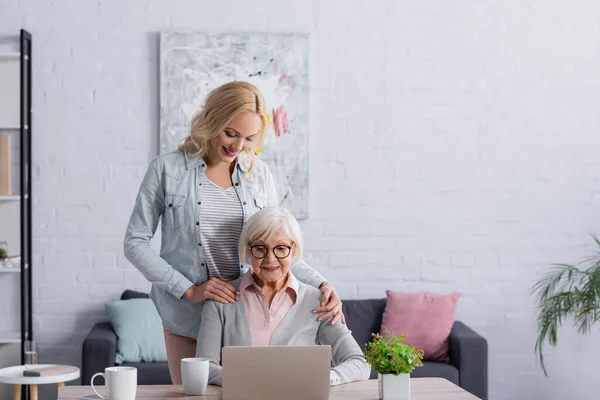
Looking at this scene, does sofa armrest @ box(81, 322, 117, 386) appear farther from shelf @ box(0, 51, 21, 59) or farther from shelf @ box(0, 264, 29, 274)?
shelf @ box(0, 51, 21, 59)

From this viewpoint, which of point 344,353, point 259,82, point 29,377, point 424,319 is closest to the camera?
point 344,353

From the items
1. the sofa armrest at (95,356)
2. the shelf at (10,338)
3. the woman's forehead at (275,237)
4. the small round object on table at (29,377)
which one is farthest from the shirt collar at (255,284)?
the shelf at (10,338)

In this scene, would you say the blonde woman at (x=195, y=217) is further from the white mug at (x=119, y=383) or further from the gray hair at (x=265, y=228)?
the white mug at (x=119, y=383)

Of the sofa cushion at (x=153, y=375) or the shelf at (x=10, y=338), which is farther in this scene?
the shelf at (x=10, y=338)

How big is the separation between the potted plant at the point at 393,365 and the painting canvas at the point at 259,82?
260 centimetres

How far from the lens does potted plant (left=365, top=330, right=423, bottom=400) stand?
83.0 inches

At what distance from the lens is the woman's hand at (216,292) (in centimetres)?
249

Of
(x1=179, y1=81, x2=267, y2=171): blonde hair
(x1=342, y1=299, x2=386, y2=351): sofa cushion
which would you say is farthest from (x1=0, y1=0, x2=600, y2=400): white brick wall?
(x1=179, y1=81, x2=267, y2=171): blonde hair

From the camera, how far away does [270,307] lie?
8.25 feet

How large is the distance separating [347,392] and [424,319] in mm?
2224

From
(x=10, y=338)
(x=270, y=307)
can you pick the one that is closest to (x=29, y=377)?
(x=10, y=338)

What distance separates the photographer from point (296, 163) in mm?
4688

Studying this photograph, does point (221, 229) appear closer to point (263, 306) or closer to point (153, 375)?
point (263, 306)

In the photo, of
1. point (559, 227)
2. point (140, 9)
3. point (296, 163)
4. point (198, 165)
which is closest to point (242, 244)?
point (198, 165)
